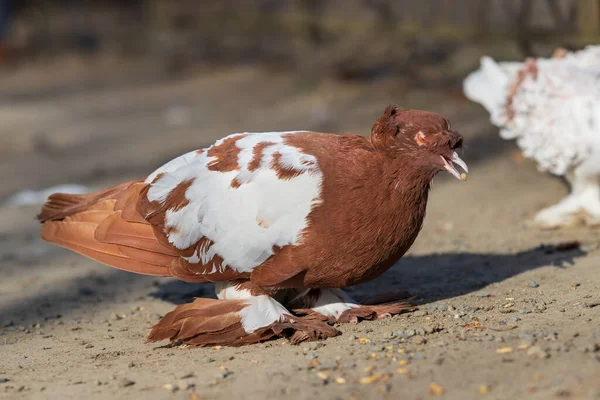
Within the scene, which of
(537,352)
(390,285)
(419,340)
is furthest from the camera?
Result: (390,285)

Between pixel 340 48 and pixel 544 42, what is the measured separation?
11.0ft

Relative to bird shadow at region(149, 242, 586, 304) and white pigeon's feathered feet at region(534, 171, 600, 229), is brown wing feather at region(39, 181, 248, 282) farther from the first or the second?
white pigeon's feathered feet at region(534, 171, 600, 229)

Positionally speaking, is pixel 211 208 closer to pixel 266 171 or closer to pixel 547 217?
pixel 266 171

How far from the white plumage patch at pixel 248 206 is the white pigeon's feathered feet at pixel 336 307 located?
39 cm

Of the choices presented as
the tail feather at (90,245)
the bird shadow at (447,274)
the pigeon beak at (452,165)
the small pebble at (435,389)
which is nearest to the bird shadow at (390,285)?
the bird shadow at (447,274)

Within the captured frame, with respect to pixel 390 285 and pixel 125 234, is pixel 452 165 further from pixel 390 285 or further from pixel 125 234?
pixel 125 234

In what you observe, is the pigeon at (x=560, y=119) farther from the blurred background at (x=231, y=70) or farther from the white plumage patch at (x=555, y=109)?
the blurred background at (x=231, y=70)

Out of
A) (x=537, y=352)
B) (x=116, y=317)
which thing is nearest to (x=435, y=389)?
(x=537, y=352)

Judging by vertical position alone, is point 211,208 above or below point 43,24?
below

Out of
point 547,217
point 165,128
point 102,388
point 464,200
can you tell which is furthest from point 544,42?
point 102,388

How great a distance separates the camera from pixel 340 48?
1100 centimetres

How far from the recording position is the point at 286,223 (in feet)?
11.8

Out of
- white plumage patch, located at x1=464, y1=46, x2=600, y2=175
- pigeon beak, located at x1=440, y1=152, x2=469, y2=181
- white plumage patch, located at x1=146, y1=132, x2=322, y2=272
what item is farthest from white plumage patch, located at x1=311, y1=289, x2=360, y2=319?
white plumage patch, located at x1=464, y1=46, x2=600, y2=175

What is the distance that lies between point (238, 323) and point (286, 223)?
1.58ft
